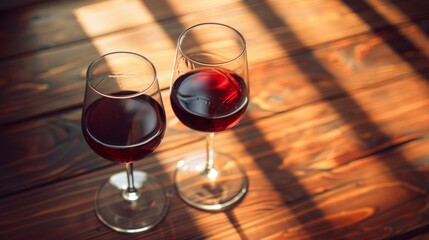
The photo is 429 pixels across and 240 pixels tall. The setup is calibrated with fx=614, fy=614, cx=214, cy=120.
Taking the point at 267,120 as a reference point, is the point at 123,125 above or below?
above

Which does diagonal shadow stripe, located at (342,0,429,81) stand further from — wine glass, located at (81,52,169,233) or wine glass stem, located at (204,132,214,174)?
wine glass, located at (81,52,169,233)

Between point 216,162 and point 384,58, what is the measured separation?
0.44m

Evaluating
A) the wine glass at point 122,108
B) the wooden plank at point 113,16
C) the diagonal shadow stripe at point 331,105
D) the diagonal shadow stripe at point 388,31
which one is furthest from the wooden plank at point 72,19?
the wine glass at point 122,108

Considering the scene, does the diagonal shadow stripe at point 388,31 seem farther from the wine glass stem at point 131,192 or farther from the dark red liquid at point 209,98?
the wine glass stem at point 131,192

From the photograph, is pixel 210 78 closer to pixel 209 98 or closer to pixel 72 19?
pixel 209 98

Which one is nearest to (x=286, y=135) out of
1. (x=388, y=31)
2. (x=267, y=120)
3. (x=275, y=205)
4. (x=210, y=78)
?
(x=267, y=120)

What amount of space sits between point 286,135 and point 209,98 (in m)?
0.28

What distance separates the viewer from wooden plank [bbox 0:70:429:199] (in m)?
1.07

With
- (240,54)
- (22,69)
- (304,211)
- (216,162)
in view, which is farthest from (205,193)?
(22,69)

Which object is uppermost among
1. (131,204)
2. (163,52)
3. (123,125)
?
(123,125)

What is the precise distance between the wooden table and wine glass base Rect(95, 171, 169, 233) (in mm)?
15

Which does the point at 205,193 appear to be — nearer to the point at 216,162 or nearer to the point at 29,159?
the point at 216,162

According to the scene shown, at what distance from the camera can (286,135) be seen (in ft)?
3.72

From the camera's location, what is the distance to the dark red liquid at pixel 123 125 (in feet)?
2.78
